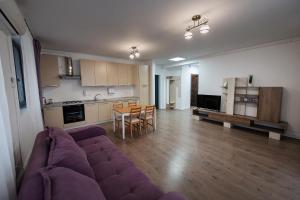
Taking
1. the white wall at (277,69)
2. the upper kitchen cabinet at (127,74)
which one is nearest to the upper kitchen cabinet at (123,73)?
the upper kitchen cabinet at (127,74)

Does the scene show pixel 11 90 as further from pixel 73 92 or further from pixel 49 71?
pixel 73 92

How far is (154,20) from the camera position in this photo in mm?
2436

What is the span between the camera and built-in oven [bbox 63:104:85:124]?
4.34 metres

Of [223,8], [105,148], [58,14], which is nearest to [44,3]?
[58,14]

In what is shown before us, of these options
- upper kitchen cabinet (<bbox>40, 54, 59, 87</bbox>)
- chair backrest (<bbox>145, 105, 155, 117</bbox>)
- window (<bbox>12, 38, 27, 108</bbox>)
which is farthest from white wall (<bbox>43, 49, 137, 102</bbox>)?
chair backrest (<bbox>145, 105, 155, 117</bbox>)

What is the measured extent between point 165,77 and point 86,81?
4763mm

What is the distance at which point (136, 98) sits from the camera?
6.13m

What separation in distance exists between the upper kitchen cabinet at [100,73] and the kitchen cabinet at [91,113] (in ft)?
2.86

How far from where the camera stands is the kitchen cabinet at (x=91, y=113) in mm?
4738

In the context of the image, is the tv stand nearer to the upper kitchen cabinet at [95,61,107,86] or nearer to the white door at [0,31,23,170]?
the upper kitchen cabinet at [95,61,107,86]

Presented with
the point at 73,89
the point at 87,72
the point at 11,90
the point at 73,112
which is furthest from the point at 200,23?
the point at 73,89

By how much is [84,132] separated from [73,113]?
2460mm

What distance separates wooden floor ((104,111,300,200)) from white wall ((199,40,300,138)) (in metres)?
0.84

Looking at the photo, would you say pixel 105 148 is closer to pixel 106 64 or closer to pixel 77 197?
pixel 77 197
